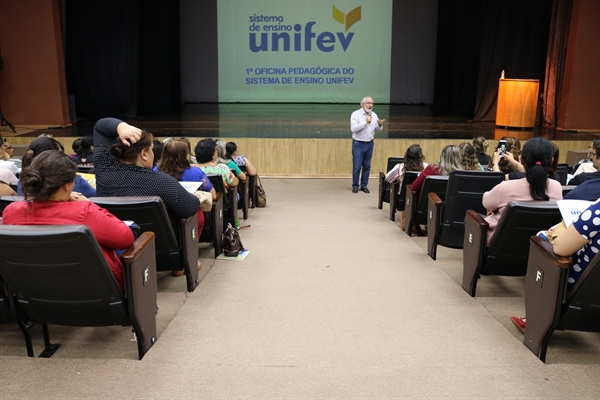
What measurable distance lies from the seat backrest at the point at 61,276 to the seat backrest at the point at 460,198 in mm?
2341

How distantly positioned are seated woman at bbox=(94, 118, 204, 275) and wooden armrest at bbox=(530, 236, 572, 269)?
183cm

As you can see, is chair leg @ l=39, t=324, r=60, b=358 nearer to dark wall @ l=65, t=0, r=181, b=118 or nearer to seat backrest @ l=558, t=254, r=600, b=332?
seat backrest @ l=558, t=254, r=600, b=332

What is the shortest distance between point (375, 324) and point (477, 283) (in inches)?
41.2

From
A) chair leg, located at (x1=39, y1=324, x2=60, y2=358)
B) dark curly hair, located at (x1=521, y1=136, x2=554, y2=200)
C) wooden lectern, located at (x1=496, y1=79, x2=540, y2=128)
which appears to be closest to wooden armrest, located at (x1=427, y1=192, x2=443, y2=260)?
dark curly hair, located at (x1=521, y1=136, x2=554, y2=200)

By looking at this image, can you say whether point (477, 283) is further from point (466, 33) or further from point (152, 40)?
point (152, 40)

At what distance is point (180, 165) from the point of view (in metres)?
3.86

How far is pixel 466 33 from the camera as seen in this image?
40.9 feet

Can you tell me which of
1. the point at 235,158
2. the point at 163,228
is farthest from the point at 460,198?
the point at 235,158

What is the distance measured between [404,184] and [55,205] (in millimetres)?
3434

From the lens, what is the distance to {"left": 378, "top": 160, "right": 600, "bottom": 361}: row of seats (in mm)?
2408

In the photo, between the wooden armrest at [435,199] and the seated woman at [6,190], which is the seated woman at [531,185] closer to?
the wooden armrest at [435,199]

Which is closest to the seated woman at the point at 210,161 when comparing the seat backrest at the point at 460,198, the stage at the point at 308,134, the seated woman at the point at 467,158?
the seat backrest at the point at 460,198

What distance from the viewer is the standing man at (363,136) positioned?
6.93 m

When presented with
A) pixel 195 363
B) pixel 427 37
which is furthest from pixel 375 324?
pixel 427 37
